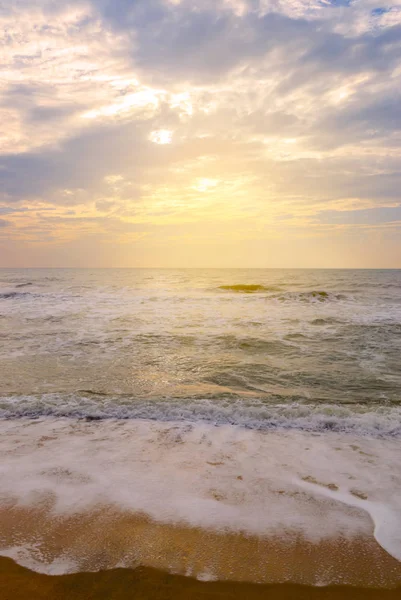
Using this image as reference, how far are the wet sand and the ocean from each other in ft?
0.32

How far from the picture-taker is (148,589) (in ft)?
7.91

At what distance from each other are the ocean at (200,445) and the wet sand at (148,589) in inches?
3.9

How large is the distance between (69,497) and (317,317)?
15026mm

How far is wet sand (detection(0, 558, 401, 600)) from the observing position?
235 cm

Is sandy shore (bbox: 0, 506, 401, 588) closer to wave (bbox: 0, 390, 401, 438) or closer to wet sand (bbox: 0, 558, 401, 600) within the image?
wet sand (bbox: 0, 558, 401, 600)

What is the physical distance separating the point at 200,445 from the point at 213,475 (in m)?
0.77

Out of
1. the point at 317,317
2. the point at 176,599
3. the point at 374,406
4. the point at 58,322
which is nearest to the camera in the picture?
the point at 176,599

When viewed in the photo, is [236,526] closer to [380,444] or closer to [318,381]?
[380,444]

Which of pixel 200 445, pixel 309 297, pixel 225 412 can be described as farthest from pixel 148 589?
pixel 309 297

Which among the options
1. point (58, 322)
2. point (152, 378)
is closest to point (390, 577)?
point (152, 378)

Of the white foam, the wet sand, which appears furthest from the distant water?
the wet sand

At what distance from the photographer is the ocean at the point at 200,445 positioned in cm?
298

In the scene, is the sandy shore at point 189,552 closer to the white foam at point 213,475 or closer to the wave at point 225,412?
the white foam at point 213,475

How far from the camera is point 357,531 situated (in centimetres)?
300
